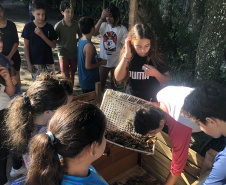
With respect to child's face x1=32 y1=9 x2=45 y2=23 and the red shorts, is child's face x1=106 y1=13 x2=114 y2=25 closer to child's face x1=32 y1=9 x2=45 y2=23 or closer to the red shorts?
the red shorts

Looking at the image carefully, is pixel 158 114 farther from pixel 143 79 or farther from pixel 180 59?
pixel 180 59

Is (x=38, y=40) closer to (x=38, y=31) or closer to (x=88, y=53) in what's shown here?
(x=38, y=31)

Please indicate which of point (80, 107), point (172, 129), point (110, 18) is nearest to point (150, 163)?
point (172, 129)

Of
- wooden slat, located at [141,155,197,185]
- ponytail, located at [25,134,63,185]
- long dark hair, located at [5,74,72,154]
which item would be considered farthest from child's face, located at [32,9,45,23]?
ponytail, located at [25,134,63,185]

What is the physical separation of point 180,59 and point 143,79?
1.43 metres

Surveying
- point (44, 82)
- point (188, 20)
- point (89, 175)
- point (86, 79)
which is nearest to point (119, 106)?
point (86, 79)

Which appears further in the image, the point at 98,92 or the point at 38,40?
the point at 38,40

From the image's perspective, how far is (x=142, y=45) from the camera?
2.17 m

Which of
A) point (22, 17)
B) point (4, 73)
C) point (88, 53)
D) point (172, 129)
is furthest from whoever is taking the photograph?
point (22, 17)

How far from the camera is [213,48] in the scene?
8.39 feet

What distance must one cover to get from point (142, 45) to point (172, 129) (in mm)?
868

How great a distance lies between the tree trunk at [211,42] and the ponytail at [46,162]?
2.20 metres

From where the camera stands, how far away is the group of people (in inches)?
42.4

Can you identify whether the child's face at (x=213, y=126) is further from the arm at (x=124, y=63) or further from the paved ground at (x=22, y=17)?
the paved ground at (x=22, y=17)
